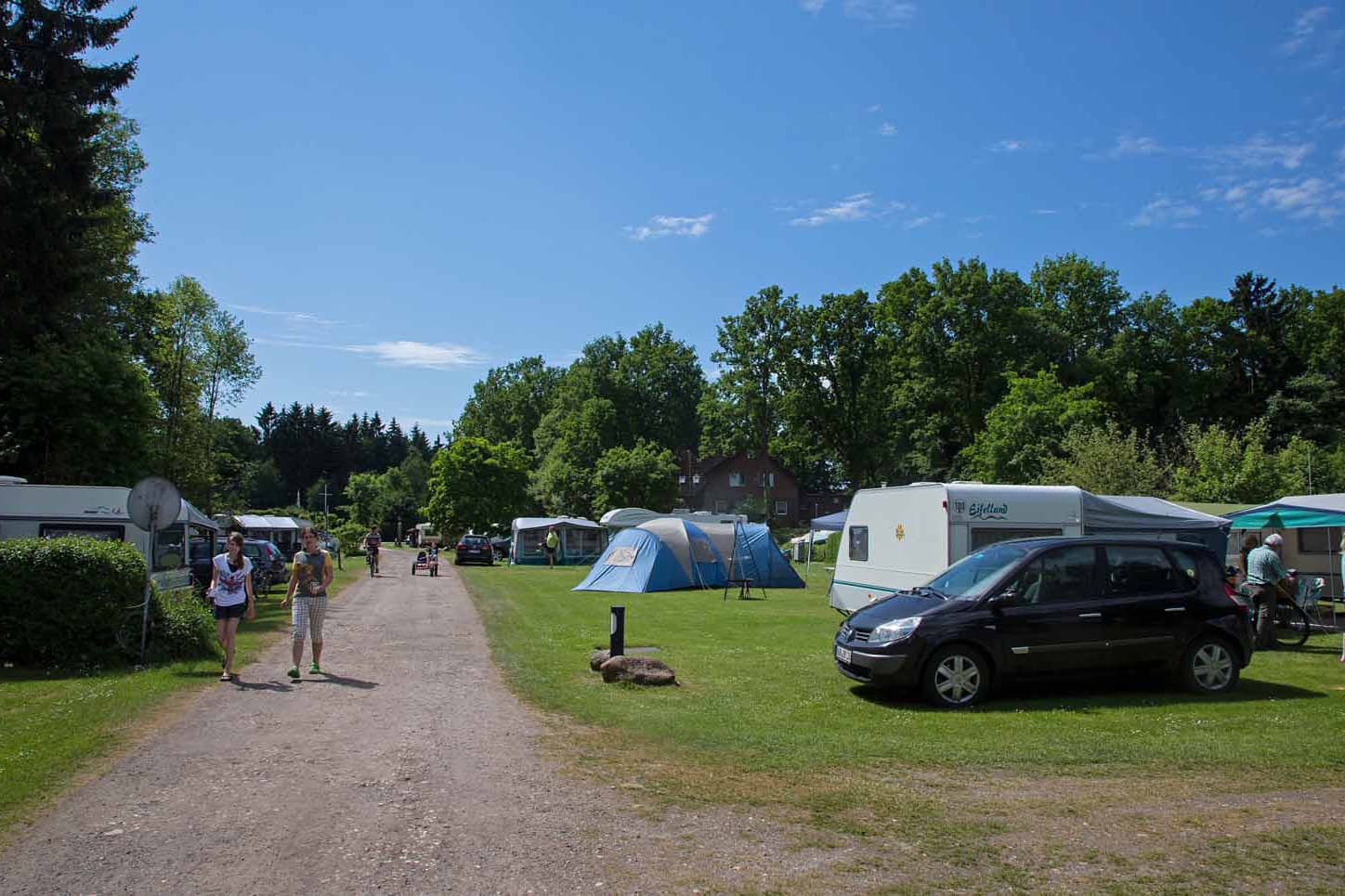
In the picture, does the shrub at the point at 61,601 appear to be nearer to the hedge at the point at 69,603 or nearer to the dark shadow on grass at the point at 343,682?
the hedge at the point at 69,603

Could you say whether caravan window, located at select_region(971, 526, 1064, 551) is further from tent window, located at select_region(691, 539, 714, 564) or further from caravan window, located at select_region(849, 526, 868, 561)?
tent window, located at select_region(691, 539, 714, 564)

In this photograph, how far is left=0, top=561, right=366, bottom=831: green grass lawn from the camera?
20.5 ft

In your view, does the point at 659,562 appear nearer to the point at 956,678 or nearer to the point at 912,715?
the point at 956,678

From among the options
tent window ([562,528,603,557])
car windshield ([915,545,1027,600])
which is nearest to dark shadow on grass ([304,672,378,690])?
car windshield ([915,545,1027,600])

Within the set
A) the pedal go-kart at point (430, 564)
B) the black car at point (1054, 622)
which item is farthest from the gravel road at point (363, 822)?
Result: the pedal go-kart at point (430, 564)

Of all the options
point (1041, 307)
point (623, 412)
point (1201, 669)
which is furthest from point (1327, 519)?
point (623, 412)

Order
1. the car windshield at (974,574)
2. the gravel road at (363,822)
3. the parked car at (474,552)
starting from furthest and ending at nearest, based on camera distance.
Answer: the parked car at (474,552), the car windshield at (974,574), the gravel road at (363,822)

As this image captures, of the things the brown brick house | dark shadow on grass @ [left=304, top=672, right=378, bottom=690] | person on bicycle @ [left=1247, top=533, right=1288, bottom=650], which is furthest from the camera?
the brown brick house

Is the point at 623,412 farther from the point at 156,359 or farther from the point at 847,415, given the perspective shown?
the point at 156,359

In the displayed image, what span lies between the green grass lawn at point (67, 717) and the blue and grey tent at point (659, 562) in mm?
13049

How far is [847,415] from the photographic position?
55.2 meters

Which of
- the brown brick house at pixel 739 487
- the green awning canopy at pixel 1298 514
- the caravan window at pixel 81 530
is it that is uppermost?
the brown brick house at pixel 739 487

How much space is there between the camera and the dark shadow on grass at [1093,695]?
9258mm

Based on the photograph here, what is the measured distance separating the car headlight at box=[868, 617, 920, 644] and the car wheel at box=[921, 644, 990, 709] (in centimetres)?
34
